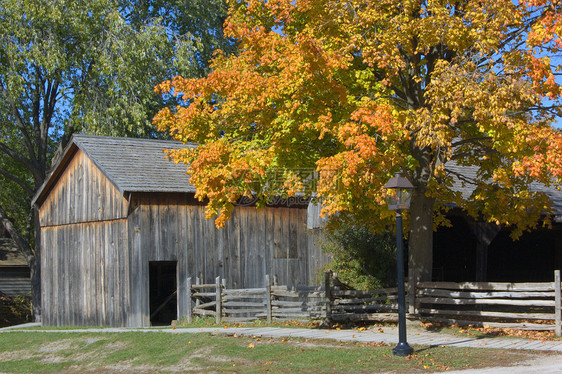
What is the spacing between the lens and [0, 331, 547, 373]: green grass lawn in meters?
11.4

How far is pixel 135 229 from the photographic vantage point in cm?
2080

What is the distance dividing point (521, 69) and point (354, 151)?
3.52 m

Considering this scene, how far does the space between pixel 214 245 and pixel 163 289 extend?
398 centimetres

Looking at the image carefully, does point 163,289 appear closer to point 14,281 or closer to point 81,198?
point 81,198

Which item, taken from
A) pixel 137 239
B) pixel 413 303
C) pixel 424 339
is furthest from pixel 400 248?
pixel 137 239

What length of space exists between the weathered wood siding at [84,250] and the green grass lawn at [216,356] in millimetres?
3181

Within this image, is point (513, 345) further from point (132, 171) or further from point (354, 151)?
point (132, 171)

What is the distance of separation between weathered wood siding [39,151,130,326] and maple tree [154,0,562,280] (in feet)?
22.3

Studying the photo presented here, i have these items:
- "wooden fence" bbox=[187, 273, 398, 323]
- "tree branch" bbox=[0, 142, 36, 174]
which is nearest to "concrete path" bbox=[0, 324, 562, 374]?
"wooden fence" bbox=[187, 273, 398, 323]

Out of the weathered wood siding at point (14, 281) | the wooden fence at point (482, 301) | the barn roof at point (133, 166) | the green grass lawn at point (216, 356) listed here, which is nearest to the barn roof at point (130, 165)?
the barn roof at point (133, 166)

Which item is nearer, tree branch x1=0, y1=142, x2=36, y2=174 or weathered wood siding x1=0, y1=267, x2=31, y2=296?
tree branch x1=0, y1=142, x2=36, y2=174

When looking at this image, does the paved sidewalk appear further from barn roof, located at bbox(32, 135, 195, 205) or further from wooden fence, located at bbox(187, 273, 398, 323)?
barn roof, located at bbox(32, 135, 195, 205)

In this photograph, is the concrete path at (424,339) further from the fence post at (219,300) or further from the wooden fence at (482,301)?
the fence post at (219,300)

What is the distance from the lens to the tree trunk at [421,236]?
1595 cm
